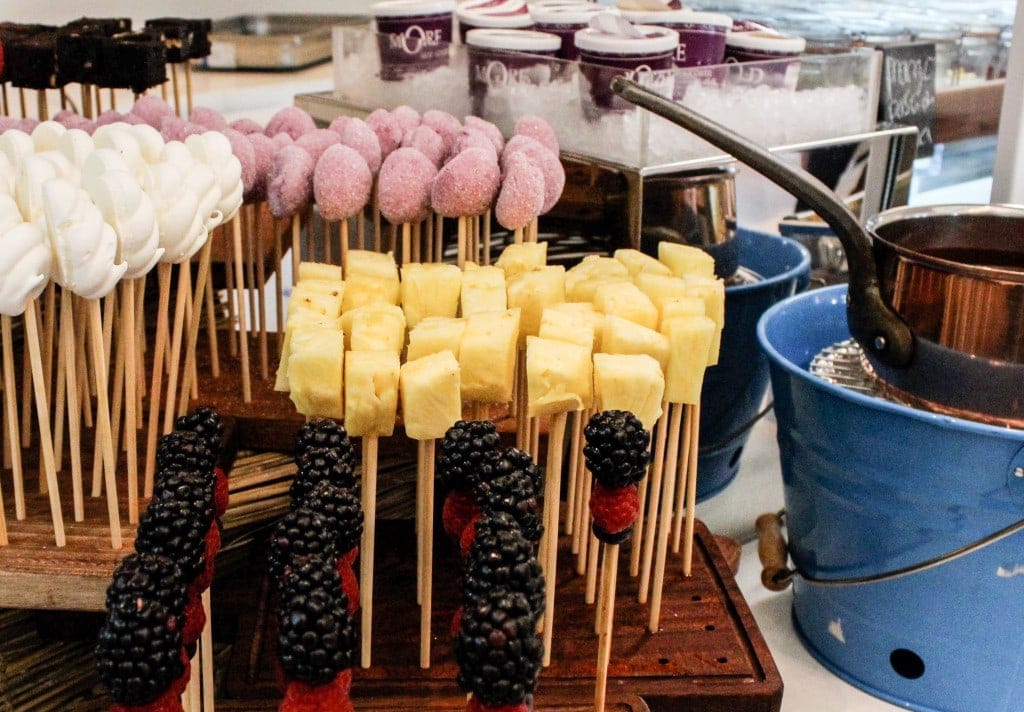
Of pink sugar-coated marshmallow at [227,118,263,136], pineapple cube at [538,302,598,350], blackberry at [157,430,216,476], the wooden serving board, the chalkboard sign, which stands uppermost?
the chalkboard sign

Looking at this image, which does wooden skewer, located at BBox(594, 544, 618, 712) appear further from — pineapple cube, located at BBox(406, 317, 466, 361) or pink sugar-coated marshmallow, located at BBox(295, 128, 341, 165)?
pink sugar-coated marshmallow, located at BBox(295, 128, 341, 165)

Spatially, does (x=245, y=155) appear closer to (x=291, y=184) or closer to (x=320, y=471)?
(x=291, y=184)

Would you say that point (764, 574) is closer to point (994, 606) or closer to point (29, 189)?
point (994, 606)

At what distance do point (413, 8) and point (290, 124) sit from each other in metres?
0.46

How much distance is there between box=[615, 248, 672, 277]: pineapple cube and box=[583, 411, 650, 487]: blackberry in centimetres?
43

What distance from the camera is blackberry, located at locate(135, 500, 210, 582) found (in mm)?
790

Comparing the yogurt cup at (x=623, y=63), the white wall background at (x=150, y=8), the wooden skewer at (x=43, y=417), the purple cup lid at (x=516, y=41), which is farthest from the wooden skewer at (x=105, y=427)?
the white wall background at (x=150, y=8)

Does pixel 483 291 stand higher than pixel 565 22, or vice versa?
pixel 565 22

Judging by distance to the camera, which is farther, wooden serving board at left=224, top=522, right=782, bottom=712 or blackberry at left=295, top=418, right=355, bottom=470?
wooden serving board at left=224, top=522, right=782, bottom=712

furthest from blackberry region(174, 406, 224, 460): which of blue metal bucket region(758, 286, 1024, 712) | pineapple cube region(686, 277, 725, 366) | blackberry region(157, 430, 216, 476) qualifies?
blue metal bucket region(758, 286, 1024, 712)

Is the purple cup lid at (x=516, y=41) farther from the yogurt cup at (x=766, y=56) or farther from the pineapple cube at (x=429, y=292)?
the pineapple cube at (x=429, y=292)

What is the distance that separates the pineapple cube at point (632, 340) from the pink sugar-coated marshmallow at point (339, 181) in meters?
0.43

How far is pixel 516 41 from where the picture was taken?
178cm

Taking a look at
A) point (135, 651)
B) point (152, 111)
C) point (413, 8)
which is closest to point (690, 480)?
point (135, 651)
